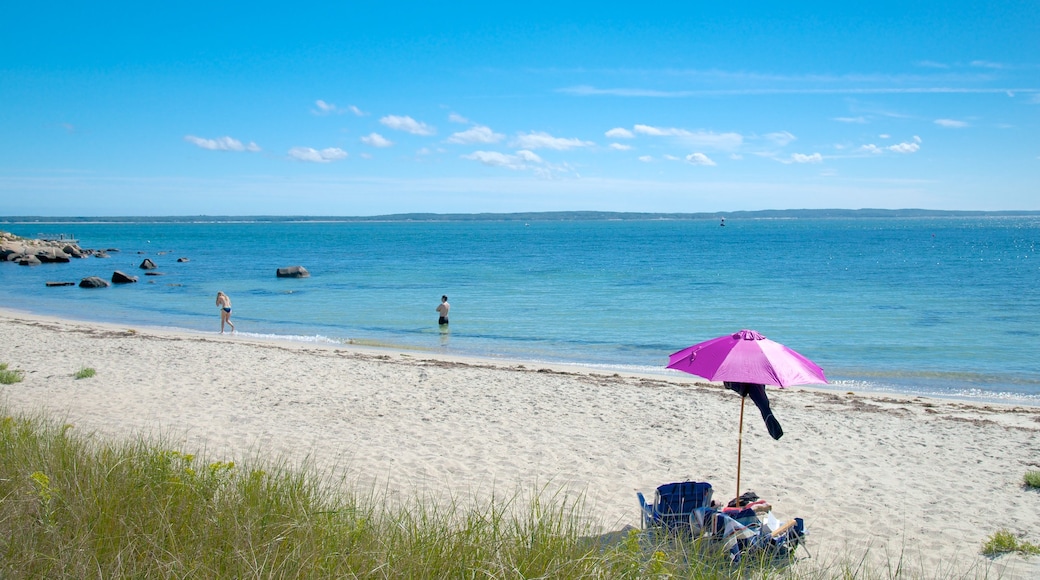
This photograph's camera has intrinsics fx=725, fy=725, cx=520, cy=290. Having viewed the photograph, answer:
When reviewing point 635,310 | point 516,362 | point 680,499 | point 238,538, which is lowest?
point 516,362

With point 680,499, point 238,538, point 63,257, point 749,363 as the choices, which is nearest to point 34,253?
point 63,257

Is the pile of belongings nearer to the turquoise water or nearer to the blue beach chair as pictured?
the blue beach chair

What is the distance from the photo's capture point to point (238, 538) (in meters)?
4.03

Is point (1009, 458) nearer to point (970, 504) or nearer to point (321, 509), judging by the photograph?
point (970, 504)

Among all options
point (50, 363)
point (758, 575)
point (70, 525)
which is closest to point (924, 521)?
point (758, 575)

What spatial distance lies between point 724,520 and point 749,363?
1.35 metres

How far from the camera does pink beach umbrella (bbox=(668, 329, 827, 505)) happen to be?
20.4 ft

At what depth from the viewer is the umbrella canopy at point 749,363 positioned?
20.4ft

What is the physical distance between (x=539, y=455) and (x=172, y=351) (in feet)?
38.4

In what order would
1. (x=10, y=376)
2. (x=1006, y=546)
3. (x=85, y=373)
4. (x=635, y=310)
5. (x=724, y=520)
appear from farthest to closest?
1. (x=635, y=310)
2. (x=85, y=373)
3. (x=10, y=376)
4. (x=1006, y=546)
5. (x=724, y=520)

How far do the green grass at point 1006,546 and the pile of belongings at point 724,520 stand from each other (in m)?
1.88

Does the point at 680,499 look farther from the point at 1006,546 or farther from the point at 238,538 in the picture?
the point at 238,538

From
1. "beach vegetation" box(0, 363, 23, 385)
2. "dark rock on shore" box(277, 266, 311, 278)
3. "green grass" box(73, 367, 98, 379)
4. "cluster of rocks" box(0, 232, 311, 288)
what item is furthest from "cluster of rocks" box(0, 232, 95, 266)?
"green grass" box(73, 367, 98, 379)

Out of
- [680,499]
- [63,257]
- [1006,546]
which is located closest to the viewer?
[680,499]
